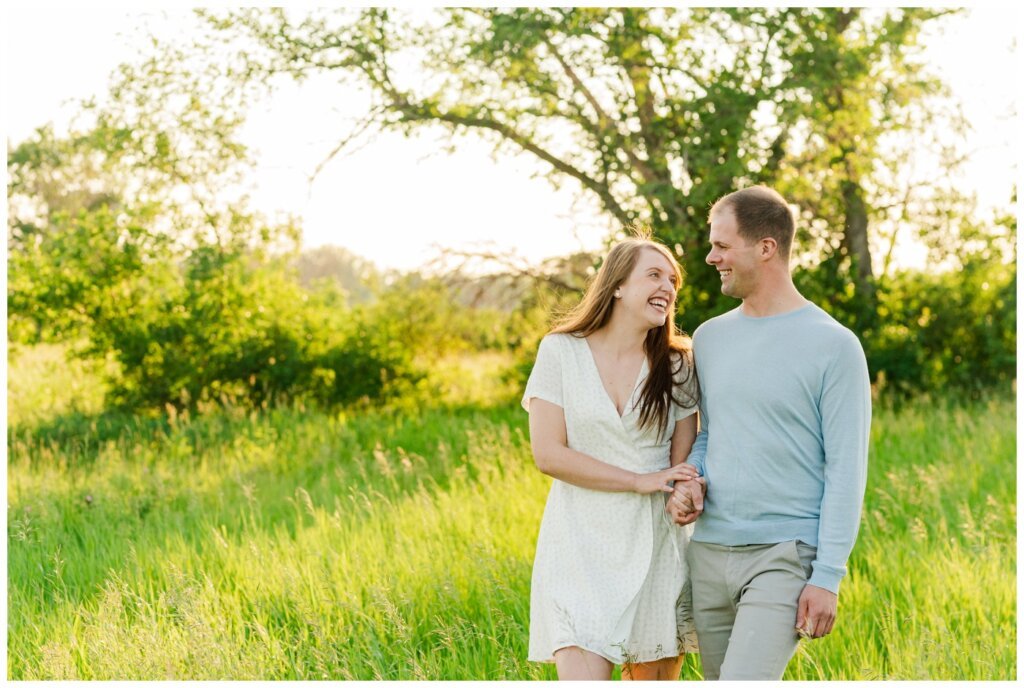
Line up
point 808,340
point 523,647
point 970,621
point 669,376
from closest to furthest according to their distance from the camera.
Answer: point 808,340, point 669,376, point 523,647, point 970,621

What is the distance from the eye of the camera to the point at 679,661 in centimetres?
382

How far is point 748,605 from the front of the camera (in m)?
3.39

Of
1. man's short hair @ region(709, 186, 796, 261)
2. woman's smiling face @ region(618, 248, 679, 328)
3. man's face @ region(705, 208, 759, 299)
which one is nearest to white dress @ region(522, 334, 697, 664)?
woman's smiling face @ region(618, 248, 679, 328)

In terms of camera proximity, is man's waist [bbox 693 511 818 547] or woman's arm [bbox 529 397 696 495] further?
woman's arm [bbox 529 397 696 495]

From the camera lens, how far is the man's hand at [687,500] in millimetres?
3482

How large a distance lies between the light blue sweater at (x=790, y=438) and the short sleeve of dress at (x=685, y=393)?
101 mm

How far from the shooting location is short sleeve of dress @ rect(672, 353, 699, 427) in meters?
3.71

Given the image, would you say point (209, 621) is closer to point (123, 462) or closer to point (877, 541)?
point (877, 541)

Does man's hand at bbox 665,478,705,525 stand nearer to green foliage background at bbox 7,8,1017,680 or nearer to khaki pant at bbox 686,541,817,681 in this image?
khaki pant at bbox 686,541,817,681

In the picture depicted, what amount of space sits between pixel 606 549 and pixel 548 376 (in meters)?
0.67

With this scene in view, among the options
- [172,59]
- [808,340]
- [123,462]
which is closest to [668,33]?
[172,59]

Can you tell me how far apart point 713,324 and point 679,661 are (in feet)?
4.28

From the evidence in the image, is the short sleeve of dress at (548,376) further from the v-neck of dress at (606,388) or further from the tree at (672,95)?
the tree at (672,95)

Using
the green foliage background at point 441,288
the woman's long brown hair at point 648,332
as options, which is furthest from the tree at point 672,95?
the woman's long brown hair at point 648,332
